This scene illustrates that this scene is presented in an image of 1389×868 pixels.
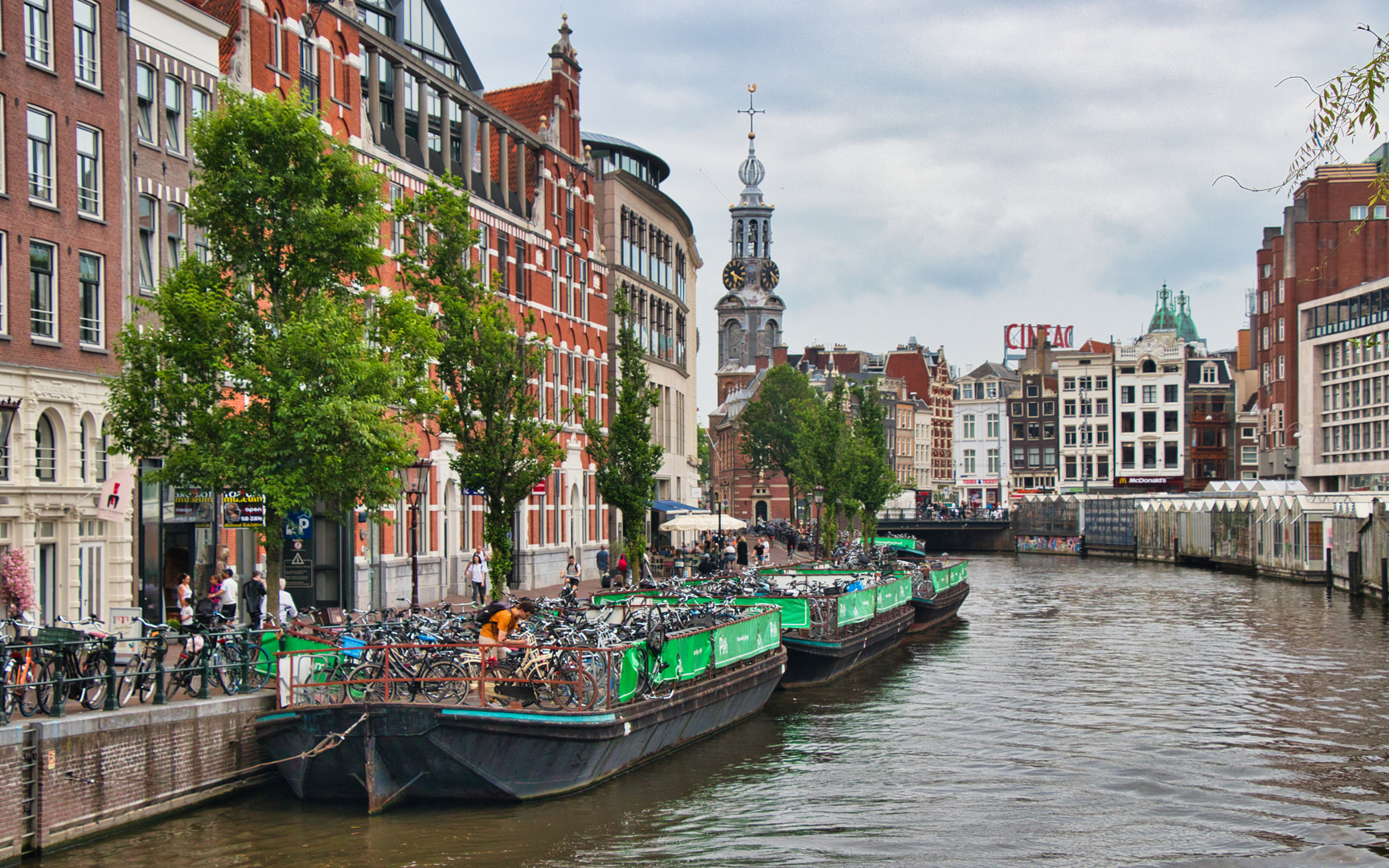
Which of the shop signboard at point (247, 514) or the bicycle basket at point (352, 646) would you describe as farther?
the shop signboard at point (247, 514)

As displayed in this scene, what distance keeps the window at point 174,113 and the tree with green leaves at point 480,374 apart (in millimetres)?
5409

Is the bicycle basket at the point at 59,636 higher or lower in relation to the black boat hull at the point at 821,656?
higher

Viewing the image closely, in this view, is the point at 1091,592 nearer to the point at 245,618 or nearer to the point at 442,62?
the point at 442,62

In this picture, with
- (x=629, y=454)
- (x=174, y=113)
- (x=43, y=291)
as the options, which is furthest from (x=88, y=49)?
(x=629, y=454)

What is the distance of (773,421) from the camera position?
131m

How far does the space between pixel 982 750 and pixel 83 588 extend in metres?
17.6

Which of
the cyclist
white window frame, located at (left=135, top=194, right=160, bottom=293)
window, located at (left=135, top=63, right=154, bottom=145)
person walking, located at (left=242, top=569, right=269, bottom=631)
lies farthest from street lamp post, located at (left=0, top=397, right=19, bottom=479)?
the cyclist

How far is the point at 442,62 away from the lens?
55406 mm

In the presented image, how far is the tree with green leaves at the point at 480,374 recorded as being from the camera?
33.5 meters

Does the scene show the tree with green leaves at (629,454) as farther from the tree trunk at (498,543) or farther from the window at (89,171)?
the window at (89,171)

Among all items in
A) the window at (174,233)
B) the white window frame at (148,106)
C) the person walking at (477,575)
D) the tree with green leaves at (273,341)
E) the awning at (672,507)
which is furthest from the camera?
the awning at (672,507)

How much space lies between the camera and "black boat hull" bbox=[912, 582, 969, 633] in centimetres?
4656

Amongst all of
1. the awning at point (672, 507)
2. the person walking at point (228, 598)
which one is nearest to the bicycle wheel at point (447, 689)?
the person walking at point (228, 598)

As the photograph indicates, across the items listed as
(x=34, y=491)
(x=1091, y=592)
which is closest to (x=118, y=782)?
(x=34, y=491)
